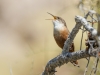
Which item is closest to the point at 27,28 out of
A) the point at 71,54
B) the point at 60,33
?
the point at 60,33

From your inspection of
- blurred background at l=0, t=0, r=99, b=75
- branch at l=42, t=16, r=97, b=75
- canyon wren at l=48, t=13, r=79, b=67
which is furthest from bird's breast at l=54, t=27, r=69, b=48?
blurred background at l=0, t=0, r=99, b=75

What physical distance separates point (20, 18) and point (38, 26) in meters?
0.60

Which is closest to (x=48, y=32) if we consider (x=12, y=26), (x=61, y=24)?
(x=12, y=26)

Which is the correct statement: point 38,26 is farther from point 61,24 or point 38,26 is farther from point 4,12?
point 61,24

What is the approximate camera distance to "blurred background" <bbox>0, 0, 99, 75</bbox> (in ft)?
27.2

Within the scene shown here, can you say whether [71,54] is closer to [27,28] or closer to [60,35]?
[60,35]

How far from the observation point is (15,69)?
7680mm

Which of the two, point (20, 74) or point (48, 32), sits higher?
point (48, 32)

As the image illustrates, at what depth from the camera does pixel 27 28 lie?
9.54 m

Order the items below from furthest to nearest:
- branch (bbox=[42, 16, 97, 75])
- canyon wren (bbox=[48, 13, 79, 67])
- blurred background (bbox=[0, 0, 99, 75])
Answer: blurred background (bbox=[0, 0, 99, 75]) < canyon wren (bbox=[48, 13, 79, 67]) < branch (bbox=[42, 16, 97, 75])

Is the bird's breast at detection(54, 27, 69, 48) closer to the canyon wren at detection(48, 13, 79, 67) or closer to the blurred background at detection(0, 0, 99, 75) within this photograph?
the canyon wren at detection(48, 13, 79, 67)

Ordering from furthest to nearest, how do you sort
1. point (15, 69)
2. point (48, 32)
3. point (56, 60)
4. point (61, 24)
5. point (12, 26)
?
1. point (12, 26)
2. point (48, 32)
3. point (15, 69)
4. point (61, 24)
5. point (56, 60)

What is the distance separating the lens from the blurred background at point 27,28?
830 cm

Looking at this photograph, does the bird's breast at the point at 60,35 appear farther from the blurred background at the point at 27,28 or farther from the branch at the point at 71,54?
the blurred background at the point at 27,28
